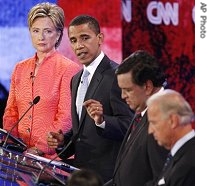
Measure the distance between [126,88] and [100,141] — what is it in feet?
1.89

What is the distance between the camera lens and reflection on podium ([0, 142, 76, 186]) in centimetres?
310

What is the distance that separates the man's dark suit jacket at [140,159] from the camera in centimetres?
308

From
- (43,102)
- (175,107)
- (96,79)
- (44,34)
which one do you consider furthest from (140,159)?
(44,34)

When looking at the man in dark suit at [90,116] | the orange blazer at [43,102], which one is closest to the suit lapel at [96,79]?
the man in dark suit at [90,116]

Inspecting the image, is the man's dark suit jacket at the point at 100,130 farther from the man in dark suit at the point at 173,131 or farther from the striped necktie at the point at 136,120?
the man in dark suit at the point at 173,131

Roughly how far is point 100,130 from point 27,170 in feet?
2.02

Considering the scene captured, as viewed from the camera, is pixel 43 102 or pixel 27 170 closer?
A: pixel 27 170

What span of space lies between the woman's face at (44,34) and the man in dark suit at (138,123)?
98 cm

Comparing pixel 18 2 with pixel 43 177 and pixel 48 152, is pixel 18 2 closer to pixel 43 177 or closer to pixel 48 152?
pixel 48 152

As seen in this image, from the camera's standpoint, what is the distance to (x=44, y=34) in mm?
4297

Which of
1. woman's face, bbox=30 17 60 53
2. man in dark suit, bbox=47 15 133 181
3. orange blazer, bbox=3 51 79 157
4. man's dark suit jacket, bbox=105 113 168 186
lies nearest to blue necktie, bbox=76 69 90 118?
man in dark suit, bbox=47 15 133 181

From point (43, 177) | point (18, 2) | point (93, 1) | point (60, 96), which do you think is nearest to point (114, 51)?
point (93, 1)

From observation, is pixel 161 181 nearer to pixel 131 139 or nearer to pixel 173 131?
pixel 173 131

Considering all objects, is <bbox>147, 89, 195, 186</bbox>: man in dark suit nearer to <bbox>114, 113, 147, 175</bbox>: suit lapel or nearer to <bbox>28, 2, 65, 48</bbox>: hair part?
<bbox>114, 113, 147, 175</bbox>: suit lapel
